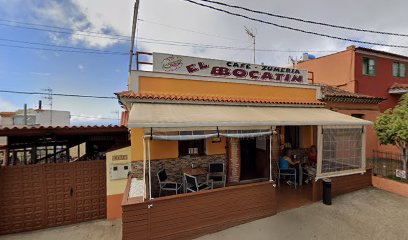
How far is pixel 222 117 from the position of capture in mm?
7941

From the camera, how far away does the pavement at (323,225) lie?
6887mm

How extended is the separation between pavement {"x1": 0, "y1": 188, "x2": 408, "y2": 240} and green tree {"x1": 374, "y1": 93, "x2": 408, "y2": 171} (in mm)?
2474

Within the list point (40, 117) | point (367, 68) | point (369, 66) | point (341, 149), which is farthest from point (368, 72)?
point (40, 117)

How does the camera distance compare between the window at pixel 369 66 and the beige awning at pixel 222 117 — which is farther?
the window at pixel 369 66

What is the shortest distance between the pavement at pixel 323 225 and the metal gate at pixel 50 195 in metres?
0.47

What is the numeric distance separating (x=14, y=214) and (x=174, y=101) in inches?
343

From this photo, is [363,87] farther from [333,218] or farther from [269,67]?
[333,218]

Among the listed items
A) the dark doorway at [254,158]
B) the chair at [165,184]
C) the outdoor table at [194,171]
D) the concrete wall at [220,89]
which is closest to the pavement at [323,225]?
the chair at [165,184]

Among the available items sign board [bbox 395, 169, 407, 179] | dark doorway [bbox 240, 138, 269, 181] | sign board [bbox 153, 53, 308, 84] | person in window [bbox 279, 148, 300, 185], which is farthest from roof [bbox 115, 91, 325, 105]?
sign board [bbox 395, 169, 407, 179]

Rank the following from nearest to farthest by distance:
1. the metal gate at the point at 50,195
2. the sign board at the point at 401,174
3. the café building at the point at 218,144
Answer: the café building at the point at 218,144
the metal gate at the point at 50,195
the sign board at the point at 401,174

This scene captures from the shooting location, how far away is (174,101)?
9031 millimetres

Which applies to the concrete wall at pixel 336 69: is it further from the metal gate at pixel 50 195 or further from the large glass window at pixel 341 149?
the metal gate at pixel 50 195

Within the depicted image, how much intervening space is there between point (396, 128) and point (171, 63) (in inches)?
435

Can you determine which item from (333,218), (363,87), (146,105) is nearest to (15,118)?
(146,105)
